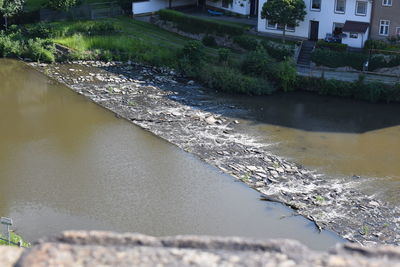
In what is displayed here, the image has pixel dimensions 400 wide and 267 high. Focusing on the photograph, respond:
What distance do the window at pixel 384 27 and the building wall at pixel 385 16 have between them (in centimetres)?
19

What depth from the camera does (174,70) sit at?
130 ft

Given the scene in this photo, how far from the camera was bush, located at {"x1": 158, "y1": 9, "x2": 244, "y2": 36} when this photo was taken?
140 feet

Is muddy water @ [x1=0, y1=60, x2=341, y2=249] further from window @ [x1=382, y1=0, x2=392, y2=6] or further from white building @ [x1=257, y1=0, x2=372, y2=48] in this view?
window @ [x1=382, y1=0, x2=392, y2=6]

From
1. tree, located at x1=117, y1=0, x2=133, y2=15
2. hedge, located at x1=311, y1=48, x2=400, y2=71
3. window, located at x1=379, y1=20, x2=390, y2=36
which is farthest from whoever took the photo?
tree, located at x1=117, y1=0, x2=133, y2=15

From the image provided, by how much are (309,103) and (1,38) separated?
22090 millimetres

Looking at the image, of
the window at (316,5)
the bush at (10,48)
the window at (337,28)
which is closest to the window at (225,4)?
the window at (316,5)

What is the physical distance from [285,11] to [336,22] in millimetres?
3723

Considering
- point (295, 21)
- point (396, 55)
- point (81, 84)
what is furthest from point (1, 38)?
point (396, 55)

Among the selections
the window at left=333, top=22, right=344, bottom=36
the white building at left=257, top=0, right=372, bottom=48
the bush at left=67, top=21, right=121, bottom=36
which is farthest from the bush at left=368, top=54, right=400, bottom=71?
the bush at left=67, top=21, right=121, bottom=36

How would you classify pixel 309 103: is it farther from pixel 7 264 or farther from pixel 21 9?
pixel 7 264

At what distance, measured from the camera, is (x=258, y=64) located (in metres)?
37.1

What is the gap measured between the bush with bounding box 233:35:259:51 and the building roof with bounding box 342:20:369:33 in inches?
234

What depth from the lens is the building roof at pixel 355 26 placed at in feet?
127

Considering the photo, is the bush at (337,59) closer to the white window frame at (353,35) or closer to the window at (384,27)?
the white window frame at (353,35)
